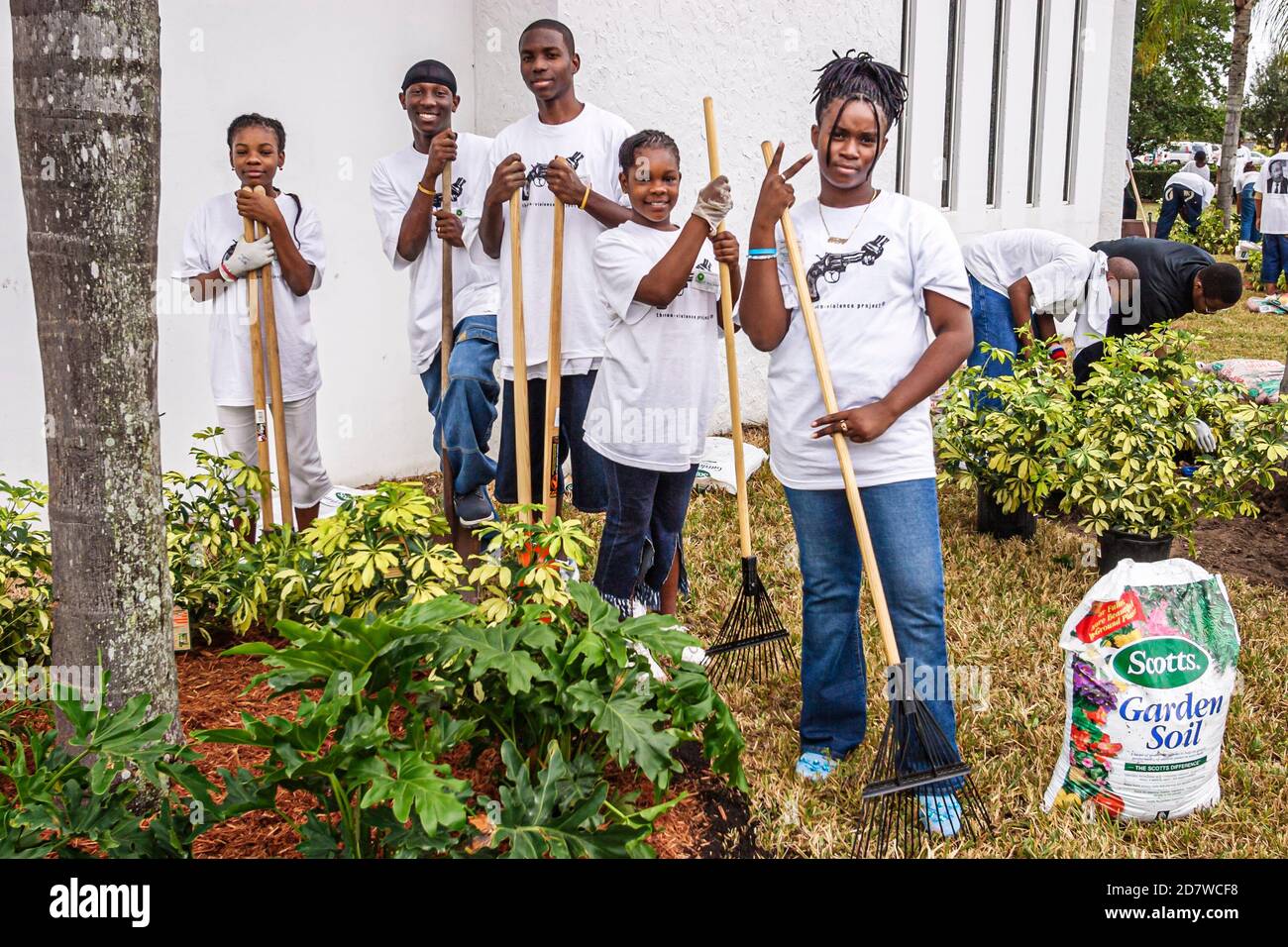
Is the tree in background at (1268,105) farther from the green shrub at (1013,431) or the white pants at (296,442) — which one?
the white pants at (296,442)

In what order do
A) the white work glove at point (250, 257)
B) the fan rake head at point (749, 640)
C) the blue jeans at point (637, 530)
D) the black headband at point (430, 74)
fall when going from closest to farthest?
the blue jeans at point (637, 530) < the fan rake head at point (749, 640) < the white work glove at point (250, 257) < the black headband at point (430, 74)

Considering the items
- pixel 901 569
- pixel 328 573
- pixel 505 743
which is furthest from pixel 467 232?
pixel 505 743

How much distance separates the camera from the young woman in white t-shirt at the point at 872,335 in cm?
329

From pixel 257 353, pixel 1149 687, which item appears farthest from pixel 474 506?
pixel 1149 687

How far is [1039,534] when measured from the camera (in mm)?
6074

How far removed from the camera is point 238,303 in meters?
4.77

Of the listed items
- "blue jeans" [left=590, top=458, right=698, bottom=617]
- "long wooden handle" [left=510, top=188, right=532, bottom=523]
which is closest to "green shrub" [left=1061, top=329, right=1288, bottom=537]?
"blue jeans" [left=590, top=458, right=698, bottom=617]


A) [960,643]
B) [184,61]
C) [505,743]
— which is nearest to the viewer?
[505,743]

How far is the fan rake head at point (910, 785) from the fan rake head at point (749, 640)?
0.95 m

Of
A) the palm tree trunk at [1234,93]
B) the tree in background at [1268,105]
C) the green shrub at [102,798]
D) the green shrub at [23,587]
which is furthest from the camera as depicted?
the tree in background at [1268,105]

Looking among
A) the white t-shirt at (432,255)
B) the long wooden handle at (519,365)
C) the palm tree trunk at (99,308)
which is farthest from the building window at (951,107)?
the palm tree trunk at (99,308)

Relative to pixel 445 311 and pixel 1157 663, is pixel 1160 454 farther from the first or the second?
pixel 445 311

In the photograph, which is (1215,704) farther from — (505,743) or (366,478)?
(366,478)
